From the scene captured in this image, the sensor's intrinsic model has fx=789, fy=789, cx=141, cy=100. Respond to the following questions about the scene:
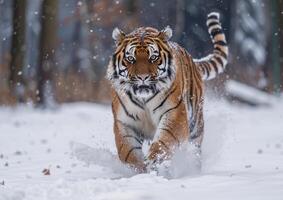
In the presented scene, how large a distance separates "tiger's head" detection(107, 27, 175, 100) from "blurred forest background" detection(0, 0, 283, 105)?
4.91 m

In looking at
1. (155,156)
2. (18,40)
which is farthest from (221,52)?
(18,40)

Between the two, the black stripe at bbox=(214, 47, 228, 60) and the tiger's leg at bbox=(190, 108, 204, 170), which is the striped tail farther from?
the tiger's leg at bbox=(190, 108, 204, 170)

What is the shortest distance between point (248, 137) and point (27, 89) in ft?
22.8

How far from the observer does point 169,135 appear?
22.4 feet

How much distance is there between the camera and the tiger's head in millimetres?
6836

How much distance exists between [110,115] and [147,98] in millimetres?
8422

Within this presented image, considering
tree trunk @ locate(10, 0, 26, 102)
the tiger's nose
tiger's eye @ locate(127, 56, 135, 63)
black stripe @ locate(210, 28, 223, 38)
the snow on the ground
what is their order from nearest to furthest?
the snow on the ground
the tiger's nose
tiger's eye @ locate(127, 56, 135, 63)
black stripe @ locate(210, 28, 223, 38)
tree trunk @ locate(10, 0, 26, 102)

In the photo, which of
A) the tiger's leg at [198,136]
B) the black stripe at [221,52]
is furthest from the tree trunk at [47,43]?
the tiger's leg at [198,136]

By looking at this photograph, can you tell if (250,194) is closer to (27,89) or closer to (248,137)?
(248,137)

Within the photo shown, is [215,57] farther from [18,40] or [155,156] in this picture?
[18,40]

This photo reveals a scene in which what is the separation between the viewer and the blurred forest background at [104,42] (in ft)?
57.7

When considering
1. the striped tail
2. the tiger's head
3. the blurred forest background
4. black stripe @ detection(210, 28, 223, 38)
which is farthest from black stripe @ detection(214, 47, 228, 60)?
the blurred forest background

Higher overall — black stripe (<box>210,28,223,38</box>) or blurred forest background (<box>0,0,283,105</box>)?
blurred forest background (<box>0,0,283,105</box>)

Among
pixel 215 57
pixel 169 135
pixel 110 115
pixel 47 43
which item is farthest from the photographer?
pixel 47 43
